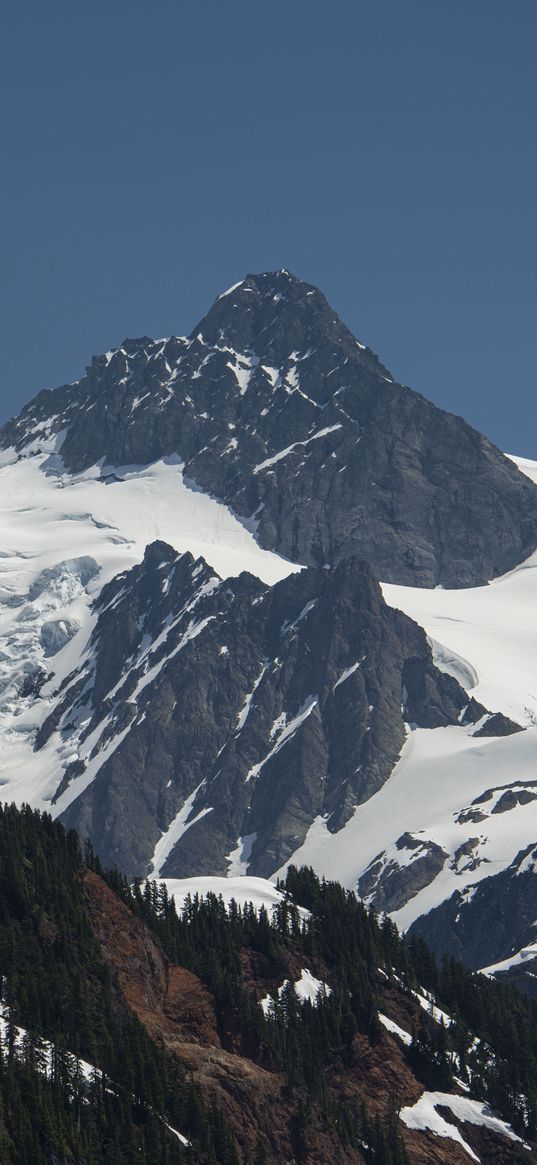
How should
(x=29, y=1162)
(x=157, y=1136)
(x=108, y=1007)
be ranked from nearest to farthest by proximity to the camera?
(x=29, y=1162) < (x=157, y=1136) < (x=108, y=1007)

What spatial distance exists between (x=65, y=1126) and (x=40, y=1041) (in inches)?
383

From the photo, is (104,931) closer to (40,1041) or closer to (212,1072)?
(212,1072)

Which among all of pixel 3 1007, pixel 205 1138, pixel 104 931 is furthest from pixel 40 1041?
pixel 104 931

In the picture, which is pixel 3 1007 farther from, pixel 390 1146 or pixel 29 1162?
pixel 390 1146

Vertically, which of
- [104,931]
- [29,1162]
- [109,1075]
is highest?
[104,931]

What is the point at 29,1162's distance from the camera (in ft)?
507

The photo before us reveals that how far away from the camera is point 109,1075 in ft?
573

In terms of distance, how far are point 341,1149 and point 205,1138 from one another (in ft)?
67.5

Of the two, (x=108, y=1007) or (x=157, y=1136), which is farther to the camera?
(x=108, y=1007)

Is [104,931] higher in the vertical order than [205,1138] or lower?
higher

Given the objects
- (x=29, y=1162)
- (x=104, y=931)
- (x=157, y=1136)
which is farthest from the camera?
(x=104, y=931)

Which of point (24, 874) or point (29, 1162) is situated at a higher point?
point (24, 874)

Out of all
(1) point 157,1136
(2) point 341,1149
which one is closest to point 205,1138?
(1) point 157,1136

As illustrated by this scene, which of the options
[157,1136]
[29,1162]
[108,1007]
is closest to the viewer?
[29,1162]
